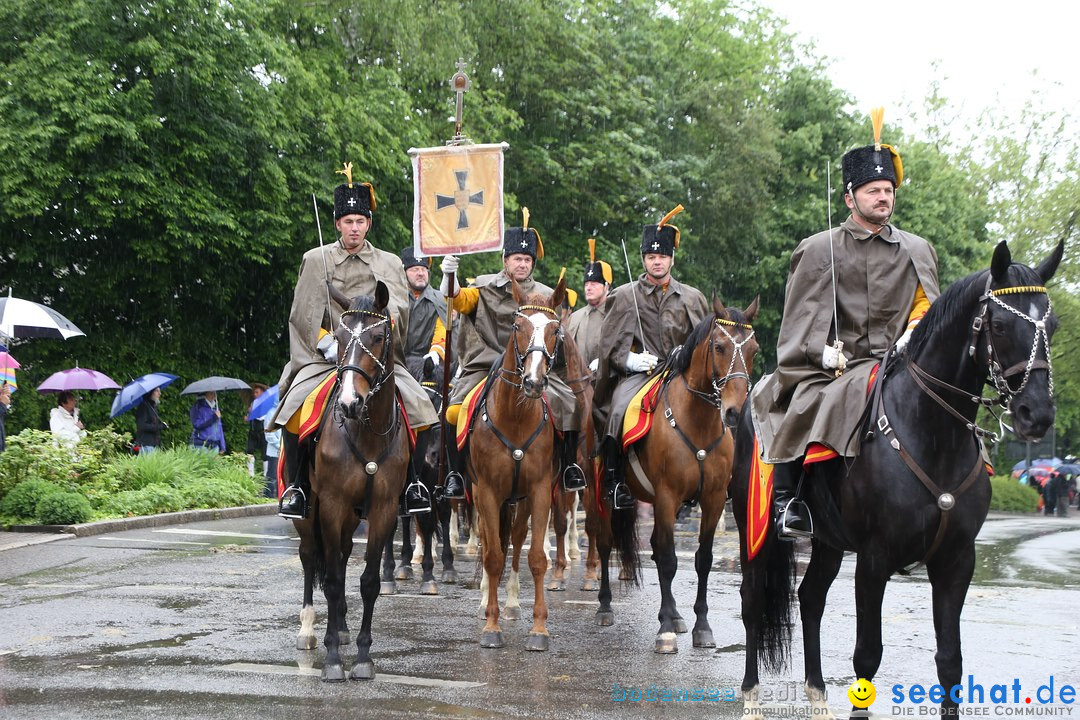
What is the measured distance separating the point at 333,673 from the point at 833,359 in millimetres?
3785

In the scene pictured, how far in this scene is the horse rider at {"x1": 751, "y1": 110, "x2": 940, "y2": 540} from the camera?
7.48 metres

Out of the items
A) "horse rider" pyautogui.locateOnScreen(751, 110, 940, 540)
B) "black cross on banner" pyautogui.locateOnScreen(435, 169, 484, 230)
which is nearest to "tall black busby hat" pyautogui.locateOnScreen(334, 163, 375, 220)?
"black cross on banner" pyautogui.locateOnScreen(435, 169, 484, 230)

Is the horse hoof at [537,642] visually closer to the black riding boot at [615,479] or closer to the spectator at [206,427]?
the black riding boot at [615,479]

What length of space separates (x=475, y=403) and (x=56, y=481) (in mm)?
9867

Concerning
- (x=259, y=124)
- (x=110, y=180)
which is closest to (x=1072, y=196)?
(x=259, y=124)

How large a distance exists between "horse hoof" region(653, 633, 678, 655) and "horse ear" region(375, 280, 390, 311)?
318 centimetres

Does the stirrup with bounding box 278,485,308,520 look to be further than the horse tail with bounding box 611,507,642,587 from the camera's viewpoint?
No

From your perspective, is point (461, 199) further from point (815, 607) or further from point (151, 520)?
point (151, 520)

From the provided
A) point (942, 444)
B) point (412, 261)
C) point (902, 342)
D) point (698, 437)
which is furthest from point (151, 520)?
point (942, 444)

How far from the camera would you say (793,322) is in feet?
25.2

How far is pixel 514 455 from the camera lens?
10.3m

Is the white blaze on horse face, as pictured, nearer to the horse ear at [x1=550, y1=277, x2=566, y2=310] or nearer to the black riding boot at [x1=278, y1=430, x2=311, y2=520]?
the horse ear at [x1=550, y1=277, x2=566, y2=310]

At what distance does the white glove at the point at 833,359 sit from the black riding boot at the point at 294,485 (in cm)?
413

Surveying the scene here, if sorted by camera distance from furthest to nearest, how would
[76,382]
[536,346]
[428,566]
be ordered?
[76,382], [428,566], [536,346]
